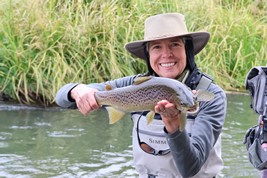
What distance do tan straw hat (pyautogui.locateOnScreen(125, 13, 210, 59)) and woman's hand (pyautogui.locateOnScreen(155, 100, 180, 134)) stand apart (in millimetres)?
621

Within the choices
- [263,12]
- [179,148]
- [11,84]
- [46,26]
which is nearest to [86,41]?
[46,26]

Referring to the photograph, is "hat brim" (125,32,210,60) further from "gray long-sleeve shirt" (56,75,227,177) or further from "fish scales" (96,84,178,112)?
"fish scales" (96,84,178,112)

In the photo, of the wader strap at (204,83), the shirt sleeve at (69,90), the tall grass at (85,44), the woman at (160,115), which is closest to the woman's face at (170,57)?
the woman at (160,115)

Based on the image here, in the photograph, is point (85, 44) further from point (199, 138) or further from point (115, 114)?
point (199, 138)

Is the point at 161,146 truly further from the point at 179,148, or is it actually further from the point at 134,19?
the point at 134,19

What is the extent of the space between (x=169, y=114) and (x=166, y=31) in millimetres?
692

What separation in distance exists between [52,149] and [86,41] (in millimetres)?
2798

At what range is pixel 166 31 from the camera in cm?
322

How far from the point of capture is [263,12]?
12523 millimetres

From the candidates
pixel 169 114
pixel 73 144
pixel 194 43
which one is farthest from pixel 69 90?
pixel 73 144

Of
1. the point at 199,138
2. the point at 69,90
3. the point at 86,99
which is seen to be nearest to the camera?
the point at 199,138

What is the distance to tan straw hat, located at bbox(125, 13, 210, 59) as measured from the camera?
10.6ft

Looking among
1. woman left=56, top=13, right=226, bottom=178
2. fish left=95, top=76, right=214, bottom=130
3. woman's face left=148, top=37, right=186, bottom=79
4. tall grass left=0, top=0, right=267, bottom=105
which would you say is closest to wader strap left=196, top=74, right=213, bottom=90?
woman left=56, top=13, right=226, bottom=178

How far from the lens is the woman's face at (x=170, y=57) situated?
10.6ft
